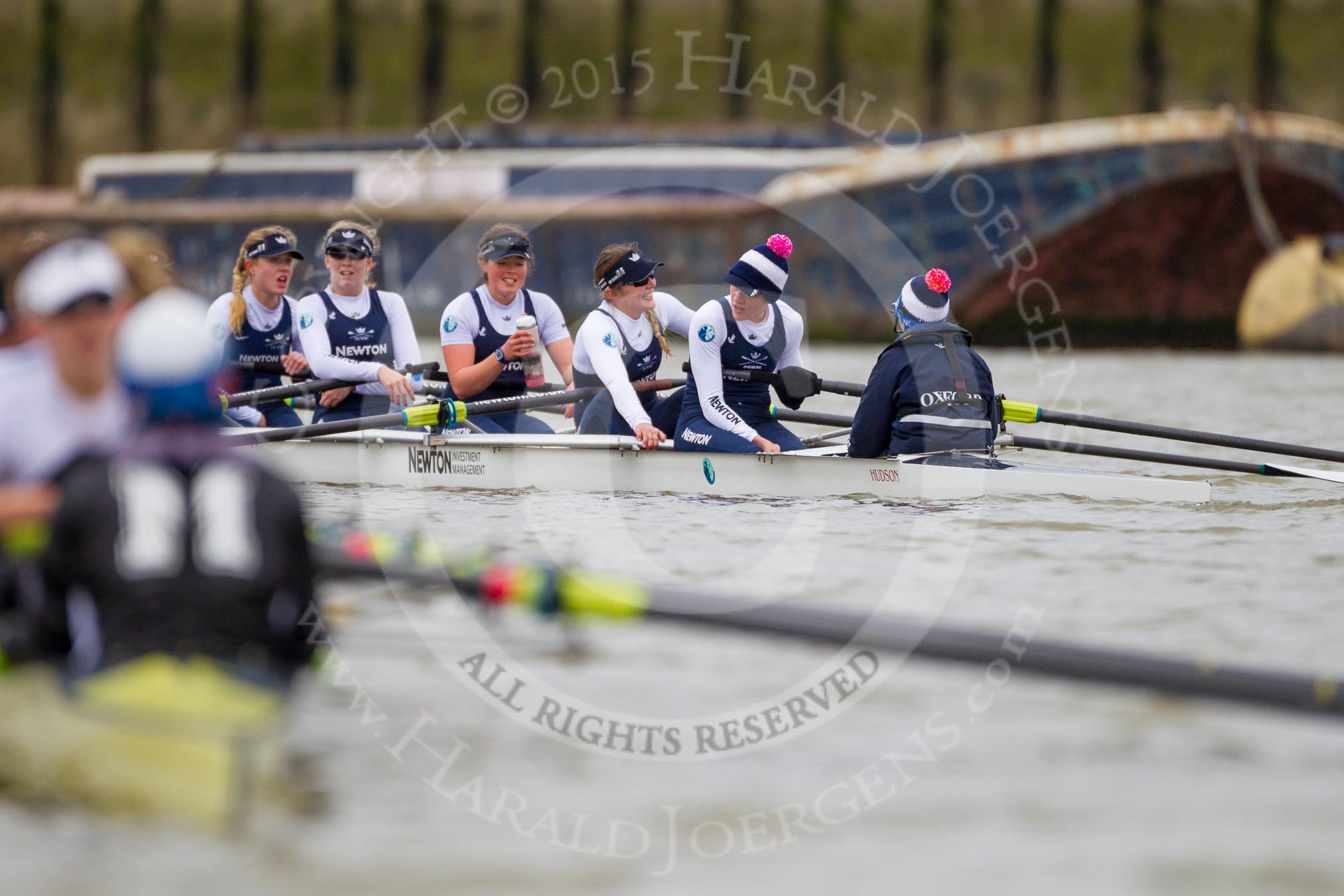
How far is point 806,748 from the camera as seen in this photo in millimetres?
5758

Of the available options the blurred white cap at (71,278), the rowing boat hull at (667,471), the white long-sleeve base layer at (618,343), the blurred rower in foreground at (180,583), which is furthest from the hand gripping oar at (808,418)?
the blurred rower in foreground at (180,583)

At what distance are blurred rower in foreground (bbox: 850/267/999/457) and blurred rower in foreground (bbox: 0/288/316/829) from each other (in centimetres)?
611

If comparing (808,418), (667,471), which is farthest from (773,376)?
(667,471)

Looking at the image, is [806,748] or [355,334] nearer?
[806,748]

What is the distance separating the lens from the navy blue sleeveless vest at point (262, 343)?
1286 cm

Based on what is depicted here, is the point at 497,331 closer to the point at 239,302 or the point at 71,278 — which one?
the point at 239,302

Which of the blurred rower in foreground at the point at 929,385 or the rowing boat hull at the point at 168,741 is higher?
the blurred rower in foreground at the point at 929,385

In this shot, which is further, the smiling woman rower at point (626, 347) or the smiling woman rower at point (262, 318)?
the smiling woman rower at point (262, 318)

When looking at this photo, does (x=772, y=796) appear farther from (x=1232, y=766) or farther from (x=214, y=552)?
(x=214, y=552)

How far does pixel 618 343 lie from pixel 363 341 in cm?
219

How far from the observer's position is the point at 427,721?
6.01 metres
